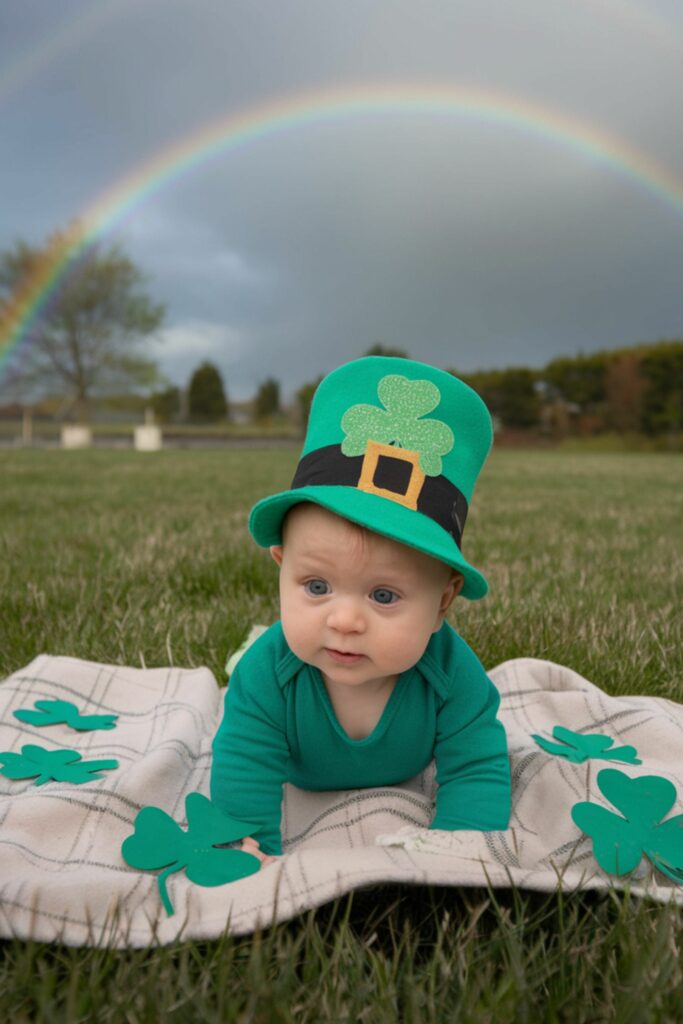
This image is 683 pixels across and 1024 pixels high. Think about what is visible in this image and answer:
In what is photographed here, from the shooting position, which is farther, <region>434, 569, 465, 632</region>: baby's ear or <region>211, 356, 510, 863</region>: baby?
<region>434, 569, 465, 632</region>: baby's ear

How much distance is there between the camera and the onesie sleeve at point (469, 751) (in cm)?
189

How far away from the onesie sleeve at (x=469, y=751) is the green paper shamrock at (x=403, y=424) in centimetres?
53

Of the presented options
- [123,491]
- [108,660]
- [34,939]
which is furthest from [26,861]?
[123,491]

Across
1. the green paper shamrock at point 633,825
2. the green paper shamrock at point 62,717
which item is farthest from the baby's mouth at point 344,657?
the green paper shamrock at point 62,717

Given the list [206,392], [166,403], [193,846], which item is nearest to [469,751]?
[193,846]

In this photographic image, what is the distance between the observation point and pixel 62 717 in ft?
8.34

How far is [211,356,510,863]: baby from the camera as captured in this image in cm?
166

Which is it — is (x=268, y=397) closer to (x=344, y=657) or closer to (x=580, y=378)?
(x=580, y=378)

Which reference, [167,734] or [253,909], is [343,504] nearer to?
[253,909]

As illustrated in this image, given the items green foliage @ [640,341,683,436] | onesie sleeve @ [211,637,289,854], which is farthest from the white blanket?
green foliage @ [640,341,683,436]

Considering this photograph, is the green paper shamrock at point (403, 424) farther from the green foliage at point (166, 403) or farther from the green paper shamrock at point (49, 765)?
the green foliage at point (166, 403)

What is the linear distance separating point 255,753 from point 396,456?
75cm

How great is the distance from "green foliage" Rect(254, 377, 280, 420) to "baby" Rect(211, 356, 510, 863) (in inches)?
2087

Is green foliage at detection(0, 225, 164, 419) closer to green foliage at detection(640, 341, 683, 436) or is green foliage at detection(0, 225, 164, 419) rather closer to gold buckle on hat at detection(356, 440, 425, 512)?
green foliage at detection(640, 341, 683, 436)
